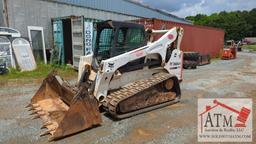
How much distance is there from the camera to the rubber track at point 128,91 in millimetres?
5027

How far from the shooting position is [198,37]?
1920 cm

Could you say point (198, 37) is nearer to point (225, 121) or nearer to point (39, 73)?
point (39, 73)

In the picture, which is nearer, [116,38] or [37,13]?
[116,38]

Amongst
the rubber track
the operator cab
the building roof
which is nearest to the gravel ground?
the rubber track

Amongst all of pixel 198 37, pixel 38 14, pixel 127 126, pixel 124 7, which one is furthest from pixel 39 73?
pixel 198 37

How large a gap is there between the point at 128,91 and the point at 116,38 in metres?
1.20

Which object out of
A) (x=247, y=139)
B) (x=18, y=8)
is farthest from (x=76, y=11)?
(x=247, y=139)

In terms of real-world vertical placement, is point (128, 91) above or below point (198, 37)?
below

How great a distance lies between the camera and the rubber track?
5027 millimetres

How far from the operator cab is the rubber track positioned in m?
0.80

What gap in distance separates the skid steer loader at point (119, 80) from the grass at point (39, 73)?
13.0 feet

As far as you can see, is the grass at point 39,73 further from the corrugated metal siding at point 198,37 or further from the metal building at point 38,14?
the corrugated metal siding at point 198,37

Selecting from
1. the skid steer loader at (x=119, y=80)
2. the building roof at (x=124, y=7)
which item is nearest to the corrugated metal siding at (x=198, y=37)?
the building roof at (x=124, y=7)

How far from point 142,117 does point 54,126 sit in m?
1.82
